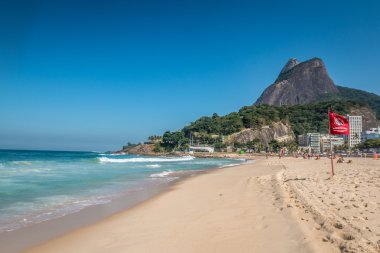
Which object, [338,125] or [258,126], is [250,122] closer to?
[258,126]

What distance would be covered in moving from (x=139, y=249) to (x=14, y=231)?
10.6 feet

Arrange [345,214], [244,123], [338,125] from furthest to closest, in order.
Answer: [244,123] < [338,125] < [345,214]

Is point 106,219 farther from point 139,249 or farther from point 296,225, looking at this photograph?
point 296,225

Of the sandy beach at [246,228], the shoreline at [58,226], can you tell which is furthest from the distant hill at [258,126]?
the sandy beach at [246,228]

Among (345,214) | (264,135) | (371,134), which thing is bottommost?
(345,214)

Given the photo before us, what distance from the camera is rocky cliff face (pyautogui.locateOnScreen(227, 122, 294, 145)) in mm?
133875

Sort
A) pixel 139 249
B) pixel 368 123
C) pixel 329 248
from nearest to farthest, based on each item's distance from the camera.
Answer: pixel 329 248 → pixel 139 249 → pixel 368 123

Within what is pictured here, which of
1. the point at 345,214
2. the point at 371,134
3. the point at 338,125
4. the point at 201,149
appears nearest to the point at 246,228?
the point at 345,214

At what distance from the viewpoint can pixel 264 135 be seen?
5340 inches

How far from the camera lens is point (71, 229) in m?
6.42

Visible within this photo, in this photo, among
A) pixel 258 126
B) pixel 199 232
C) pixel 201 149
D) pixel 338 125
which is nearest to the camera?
pixel 199 232

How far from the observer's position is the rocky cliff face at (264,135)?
439 feet

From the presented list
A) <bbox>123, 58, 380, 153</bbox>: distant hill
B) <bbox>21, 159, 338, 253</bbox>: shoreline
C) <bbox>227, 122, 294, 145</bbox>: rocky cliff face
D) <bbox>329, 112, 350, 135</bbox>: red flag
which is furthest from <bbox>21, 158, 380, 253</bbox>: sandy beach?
<bbox>227, 122, 294, 145</bbox>: rocky cliff face

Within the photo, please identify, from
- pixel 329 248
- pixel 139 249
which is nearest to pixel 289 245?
pixel 329 248
